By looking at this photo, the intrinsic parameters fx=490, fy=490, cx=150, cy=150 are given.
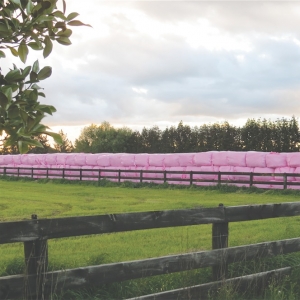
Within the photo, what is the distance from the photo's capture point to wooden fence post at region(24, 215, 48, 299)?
4.35 m

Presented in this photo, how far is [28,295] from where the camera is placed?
4.34m

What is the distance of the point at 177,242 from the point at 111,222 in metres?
4.82

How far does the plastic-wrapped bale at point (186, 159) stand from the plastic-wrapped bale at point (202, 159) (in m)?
0.25

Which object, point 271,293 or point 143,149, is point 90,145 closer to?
point 143,149

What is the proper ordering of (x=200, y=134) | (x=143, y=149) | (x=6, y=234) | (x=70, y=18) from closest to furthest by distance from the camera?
(x=70, y=18), (x=6, y=234), (x=200, y=134), (x=143, y=149)

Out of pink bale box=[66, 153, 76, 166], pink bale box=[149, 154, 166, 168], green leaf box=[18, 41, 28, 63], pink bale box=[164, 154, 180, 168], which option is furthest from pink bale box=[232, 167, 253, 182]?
green leaf box=[18, 41, 28, 63]

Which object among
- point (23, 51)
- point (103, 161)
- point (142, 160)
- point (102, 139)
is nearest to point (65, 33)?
point (23, 51)

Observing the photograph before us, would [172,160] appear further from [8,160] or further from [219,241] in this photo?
[219,241]

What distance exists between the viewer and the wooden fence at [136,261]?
430cm

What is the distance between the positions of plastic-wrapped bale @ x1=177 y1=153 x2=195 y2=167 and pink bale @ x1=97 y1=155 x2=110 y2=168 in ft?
23.2

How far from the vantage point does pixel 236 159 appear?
1078 inches

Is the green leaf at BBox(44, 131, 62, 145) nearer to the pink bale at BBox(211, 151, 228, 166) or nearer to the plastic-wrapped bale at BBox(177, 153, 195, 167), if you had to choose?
the pink bale at BBox(211, 151, 228, 166)

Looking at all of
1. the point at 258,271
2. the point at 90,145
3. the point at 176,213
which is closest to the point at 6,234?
the point at 176,213

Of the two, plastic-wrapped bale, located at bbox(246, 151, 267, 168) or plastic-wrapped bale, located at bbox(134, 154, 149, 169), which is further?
plastic-wrapped bale, located at bbox(134, 154, 149, 169)
